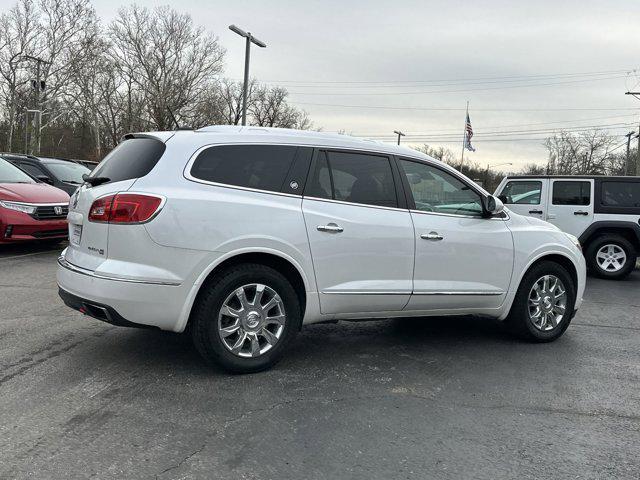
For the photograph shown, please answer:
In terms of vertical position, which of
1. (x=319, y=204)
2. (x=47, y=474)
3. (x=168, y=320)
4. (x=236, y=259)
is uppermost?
(x=319, y=204)

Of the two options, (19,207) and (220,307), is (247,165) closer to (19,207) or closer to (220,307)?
(220,307)

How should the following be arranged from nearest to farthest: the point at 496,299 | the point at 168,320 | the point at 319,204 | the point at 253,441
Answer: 1. the point at 253,441
2. the point at 168,320
3. the point at 319,204
4. the point at 496,299

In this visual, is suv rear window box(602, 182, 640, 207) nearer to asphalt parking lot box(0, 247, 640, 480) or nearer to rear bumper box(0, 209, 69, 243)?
asphalt parking lot box(0, 247, 640, 480)

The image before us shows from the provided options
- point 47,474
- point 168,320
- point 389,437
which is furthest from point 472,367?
point 47,474

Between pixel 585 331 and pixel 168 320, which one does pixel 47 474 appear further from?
pixel 585 331

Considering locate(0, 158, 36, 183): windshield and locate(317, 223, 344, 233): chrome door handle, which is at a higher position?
locate(0, 158, 36, 183): windshield

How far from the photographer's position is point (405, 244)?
450 cm

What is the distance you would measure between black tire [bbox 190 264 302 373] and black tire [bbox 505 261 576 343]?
2256 millimetres

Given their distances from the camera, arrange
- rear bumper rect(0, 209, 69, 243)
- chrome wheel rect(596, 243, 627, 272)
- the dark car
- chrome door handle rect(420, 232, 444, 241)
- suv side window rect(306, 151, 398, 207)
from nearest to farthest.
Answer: suv side window rect(306, 151, 398, 207), chrome door handle rect(420, 232, 444, 241), rear bumper rect(0, 209, 69, 243), chrome wheel rect(596, 243, 627, 272), the dark car

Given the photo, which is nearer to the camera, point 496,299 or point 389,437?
A: point 389,437

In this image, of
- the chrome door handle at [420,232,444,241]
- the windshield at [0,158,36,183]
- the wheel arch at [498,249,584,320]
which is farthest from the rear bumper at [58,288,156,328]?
the windshield at [0,158,36,183]

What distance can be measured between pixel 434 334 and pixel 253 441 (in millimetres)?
2843

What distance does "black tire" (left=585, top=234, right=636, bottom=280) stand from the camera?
10266 mm

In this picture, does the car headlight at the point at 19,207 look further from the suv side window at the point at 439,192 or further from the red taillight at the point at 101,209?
the suv side window at the point at 439,192
